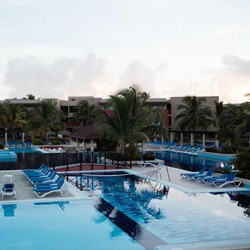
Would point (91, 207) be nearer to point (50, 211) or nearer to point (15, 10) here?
point (50, 211)

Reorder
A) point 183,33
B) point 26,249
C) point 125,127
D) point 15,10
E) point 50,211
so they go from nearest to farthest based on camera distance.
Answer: point 26,249, point 50,211, point 15,10, point 183,33, point 125,127

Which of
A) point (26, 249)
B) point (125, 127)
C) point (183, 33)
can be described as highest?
point (183, 33)

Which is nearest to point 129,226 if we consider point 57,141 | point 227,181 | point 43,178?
point 43,178

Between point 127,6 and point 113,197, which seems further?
point 127,6

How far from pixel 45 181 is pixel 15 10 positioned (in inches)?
316

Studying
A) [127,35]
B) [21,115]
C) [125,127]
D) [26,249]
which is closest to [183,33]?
[127,35]

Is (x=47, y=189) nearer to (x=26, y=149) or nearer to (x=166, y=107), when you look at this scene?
(x=26, y=149)

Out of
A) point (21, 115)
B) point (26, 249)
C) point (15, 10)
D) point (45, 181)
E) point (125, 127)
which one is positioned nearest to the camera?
point (26, 249)

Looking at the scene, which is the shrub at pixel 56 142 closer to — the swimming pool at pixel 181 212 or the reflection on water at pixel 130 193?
the reflection on water at pixel 130 193

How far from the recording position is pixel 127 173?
23.5 metres

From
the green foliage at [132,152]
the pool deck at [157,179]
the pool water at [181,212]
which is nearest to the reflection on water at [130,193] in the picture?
the pool water at [181,212]

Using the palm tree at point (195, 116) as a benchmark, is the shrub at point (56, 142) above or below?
below

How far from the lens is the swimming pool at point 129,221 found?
1014cm

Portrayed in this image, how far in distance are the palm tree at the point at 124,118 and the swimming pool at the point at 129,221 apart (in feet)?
29.7
